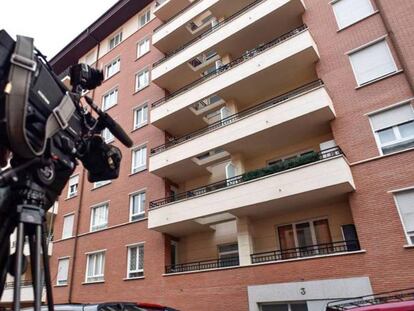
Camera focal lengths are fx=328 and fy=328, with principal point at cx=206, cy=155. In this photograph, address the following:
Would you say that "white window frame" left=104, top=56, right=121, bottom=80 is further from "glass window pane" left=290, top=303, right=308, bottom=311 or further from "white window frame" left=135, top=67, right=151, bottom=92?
"glass window pane" left=290, top=303, right=308, bottom=311

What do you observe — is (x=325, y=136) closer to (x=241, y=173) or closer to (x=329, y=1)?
(x=241, y=173)

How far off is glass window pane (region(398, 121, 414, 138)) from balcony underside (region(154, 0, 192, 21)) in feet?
42.7

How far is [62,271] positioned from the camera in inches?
697

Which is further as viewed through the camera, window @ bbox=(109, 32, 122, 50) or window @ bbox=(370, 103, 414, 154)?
window @ bbox=(109, 32, 122, 50)

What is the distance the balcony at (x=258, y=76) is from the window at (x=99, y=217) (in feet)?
19.3

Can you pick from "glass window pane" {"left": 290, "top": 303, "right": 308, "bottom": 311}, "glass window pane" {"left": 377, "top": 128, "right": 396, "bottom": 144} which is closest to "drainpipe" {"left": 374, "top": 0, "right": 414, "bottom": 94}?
"glass window pane" {"left": 377, "top": 128, "right": 396, "bottom": 144}

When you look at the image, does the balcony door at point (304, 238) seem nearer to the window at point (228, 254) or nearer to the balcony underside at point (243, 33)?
the window at point (228, 254)

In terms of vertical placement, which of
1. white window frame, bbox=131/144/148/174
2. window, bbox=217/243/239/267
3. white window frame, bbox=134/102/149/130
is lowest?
window, bbox=217/243/239/267

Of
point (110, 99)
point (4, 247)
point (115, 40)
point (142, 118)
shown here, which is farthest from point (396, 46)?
point (115, 40)

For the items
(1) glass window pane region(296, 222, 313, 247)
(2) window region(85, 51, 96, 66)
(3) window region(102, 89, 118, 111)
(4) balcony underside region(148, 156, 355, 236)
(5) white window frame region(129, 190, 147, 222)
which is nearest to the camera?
(4) balcony underside region(148, 156, 355, 236)

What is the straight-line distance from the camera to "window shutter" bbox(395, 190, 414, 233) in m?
8.86

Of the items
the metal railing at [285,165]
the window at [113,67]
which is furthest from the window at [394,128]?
the window at [113,67]

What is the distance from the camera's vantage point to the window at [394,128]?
9766mm

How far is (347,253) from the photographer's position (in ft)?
30.1
